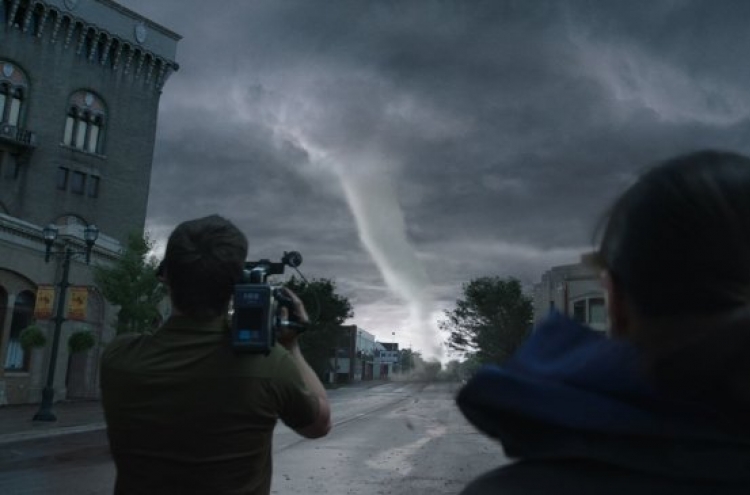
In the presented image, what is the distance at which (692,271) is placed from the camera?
0.98m

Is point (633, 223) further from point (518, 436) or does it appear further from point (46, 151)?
point (46, 151)

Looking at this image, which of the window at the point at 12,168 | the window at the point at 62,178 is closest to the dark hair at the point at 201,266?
the window at the point at 12,168

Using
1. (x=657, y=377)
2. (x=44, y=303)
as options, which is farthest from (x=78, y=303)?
(x=657, y=377)

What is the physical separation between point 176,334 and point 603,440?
1.60m

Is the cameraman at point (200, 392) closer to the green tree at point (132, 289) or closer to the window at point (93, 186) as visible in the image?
the green tree at point (132, 289)

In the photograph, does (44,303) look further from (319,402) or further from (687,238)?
(687,238)

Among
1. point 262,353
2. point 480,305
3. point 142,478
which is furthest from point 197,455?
point 480,305

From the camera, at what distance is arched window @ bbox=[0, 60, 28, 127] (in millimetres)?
34562

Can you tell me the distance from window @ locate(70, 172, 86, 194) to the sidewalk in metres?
14.6

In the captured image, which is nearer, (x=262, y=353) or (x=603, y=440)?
(x=603, y=440)

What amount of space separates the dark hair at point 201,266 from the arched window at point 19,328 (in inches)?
1123

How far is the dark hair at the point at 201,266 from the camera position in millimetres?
2236

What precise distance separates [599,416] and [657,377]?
0.10 metres

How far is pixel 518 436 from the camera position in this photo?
104 centimetres
